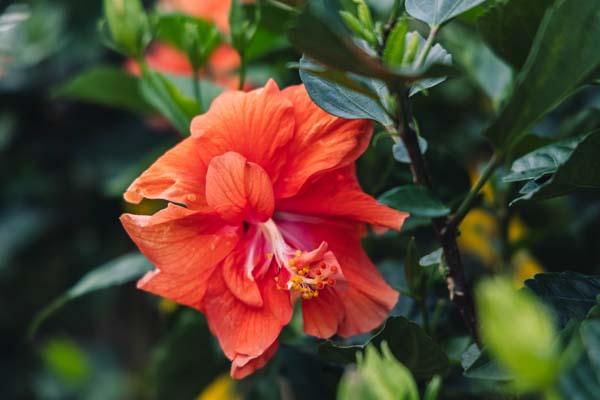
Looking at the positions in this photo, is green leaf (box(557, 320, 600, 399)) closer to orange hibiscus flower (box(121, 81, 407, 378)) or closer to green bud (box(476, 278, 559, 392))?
green bud (box(476, 278, 559, 392))

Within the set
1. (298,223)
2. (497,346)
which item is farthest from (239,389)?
(497,346)

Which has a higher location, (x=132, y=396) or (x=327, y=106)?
(x=327, y=106)

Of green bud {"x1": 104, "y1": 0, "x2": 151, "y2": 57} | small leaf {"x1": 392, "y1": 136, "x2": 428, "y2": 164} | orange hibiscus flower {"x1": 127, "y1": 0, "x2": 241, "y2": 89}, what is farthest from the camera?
orange hibiscus flower {"x1": 127, "y1": 0, "x2": 241, "y2": 89}

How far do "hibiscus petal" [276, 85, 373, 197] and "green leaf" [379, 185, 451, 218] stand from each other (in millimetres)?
51

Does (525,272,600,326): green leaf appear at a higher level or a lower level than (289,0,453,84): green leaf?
lower

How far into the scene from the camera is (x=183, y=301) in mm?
762

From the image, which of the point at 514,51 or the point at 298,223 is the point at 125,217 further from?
the point at 514,51

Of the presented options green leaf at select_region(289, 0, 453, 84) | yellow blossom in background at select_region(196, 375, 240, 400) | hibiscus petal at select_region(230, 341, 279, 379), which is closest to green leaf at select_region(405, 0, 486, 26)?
green leaf at select_region(289, 0, 453, 84)

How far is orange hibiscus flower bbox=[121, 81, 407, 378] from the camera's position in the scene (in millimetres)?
721

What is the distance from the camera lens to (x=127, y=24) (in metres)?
0.92

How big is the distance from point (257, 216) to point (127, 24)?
0.30 m

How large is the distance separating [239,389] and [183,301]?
64 centimetres

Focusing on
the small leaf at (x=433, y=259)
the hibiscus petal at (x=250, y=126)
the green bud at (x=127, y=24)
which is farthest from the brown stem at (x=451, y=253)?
the green bud at (x=127, y=24)

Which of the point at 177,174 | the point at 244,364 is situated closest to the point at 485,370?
the point at 244,364
